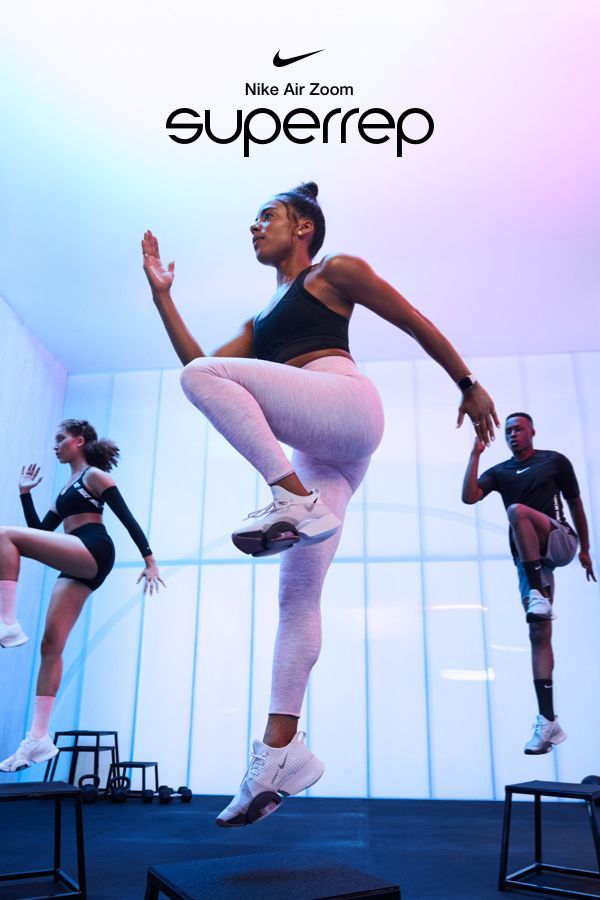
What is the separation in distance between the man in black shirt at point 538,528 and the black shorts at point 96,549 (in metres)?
1.63

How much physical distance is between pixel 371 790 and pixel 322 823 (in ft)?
5.43

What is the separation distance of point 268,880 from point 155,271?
4.55 ft

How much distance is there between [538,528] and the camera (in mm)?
3340

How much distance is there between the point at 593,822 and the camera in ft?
8.08

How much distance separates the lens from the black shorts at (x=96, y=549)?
306 cm

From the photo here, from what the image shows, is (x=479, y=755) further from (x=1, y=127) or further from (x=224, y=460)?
(x=1, y=127)

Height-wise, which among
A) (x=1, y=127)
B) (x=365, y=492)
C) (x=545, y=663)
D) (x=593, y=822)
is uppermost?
(x=1, y=127)

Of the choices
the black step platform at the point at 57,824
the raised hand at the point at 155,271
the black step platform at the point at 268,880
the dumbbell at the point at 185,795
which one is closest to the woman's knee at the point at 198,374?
the raised hand at the point at 155,271

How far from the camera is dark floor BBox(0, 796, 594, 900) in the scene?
268cm

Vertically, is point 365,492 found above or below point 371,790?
above

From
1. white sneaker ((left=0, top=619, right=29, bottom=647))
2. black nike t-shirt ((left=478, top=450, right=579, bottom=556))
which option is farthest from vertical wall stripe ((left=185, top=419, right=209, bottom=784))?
white sneaker ((left=0, top=619, right=29, bottom=647))

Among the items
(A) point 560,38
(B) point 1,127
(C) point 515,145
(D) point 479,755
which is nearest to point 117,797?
(D) point 479,755

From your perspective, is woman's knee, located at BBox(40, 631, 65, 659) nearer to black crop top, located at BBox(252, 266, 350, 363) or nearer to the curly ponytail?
the curly ponytail

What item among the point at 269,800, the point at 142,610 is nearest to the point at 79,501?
the point at 269,800
